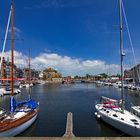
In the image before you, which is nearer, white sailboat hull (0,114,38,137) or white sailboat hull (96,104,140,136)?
white sailboat hull (0,114,38,137)

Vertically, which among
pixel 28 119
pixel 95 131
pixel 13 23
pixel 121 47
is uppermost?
pixel 13 23

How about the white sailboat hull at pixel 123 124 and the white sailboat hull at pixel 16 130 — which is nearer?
the white sailboat hull at pixel 16 130

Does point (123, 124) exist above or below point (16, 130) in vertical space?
above

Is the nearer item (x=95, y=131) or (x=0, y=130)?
(x=0, y=130)

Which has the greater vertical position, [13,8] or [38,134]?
[13,8]

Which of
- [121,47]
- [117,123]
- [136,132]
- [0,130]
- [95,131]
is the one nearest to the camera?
[0,130]

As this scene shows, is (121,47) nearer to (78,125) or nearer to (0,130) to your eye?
(78,125)

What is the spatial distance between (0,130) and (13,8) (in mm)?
17539

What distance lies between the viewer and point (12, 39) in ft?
95.9

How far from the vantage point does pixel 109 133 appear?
25.4 meters

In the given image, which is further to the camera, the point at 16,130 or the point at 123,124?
the point at 123,124

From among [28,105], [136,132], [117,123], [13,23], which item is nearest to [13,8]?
[13,23]

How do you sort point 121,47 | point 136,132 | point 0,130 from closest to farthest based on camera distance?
point 0,130 → point 136,132 → point 121,47

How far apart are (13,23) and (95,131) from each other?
18.3 meters
